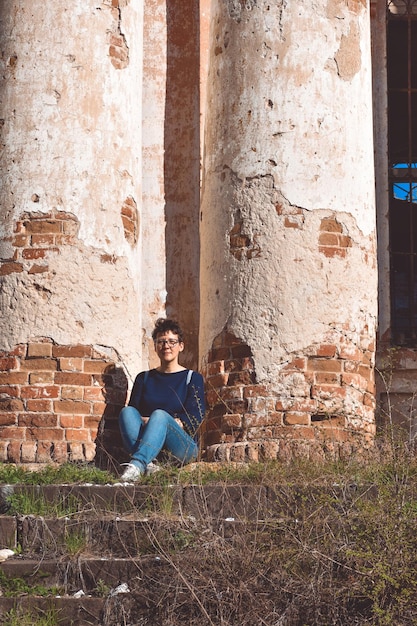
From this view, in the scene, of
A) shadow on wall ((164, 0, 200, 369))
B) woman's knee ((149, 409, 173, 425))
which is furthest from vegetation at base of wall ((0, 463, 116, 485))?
shadow on wall ((164, 0, 200, 369))

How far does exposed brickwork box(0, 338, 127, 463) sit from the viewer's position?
350 inches

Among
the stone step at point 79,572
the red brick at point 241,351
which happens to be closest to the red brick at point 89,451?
the red brick at point 241,351

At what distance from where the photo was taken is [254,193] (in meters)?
9.39

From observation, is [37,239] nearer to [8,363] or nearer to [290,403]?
[8,363]

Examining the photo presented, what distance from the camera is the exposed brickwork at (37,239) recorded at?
30.1 ft

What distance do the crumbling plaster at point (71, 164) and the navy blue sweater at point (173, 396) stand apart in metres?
0.59

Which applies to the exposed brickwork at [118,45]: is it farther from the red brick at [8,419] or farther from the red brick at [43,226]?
the red brick at [8,419]

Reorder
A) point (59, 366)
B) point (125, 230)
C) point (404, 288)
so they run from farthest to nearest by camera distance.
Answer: point (404, 288) → point (125, 230) → point (59, 366)

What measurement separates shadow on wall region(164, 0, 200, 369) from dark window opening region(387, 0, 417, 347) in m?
2.34

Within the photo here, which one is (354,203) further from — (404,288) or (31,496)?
(31,496)

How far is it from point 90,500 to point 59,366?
7.49ft

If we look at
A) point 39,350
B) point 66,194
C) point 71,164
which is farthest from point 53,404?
point 71,164

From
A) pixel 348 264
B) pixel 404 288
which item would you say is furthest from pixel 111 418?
pixel 404 288

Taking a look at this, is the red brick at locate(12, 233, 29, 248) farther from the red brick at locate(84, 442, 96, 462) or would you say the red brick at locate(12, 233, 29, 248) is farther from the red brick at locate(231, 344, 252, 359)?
the red brick at locate(231, 344, 252, 359)
